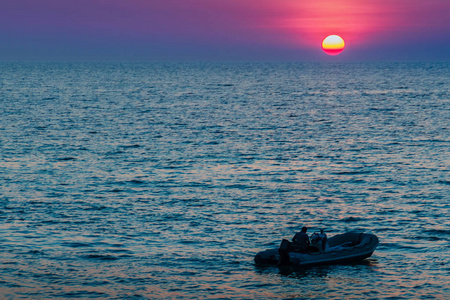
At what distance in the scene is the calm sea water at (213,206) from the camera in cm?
3181

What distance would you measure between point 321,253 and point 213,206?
540 inches

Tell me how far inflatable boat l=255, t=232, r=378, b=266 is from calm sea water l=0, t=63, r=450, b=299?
1.86 ft

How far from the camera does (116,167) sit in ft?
198

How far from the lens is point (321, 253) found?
3419 cm

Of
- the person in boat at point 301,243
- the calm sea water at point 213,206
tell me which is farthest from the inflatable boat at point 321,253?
the calm sea water at point 213,206

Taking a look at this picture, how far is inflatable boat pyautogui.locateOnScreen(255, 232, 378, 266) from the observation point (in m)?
33.6

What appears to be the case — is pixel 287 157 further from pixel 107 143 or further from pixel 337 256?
pixel 337 256

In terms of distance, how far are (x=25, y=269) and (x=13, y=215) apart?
10930 millimetres

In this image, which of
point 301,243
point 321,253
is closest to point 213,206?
point 301,243

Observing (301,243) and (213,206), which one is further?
(213,206)

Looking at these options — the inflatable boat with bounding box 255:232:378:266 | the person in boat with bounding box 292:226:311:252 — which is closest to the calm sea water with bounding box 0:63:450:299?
the inflatable boat with bounding box 255:232:378:266

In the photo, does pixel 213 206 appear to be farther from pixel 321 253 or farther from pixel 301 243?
pixel 321 253

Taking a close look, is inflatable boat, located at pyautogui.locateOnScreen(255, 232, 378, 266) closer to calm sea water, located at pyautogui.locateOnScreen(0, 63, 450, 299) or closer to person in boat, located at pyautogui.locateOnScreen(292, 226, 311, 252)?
person in boat, located at pyautogui.locateOnScreen(292, 226, 311, 252)

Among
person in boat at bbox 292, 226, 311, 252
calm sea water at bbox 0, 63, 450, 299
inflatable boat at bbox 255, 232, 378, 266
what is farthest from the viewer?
person in boat at bbox 292, 226, 311, 252
